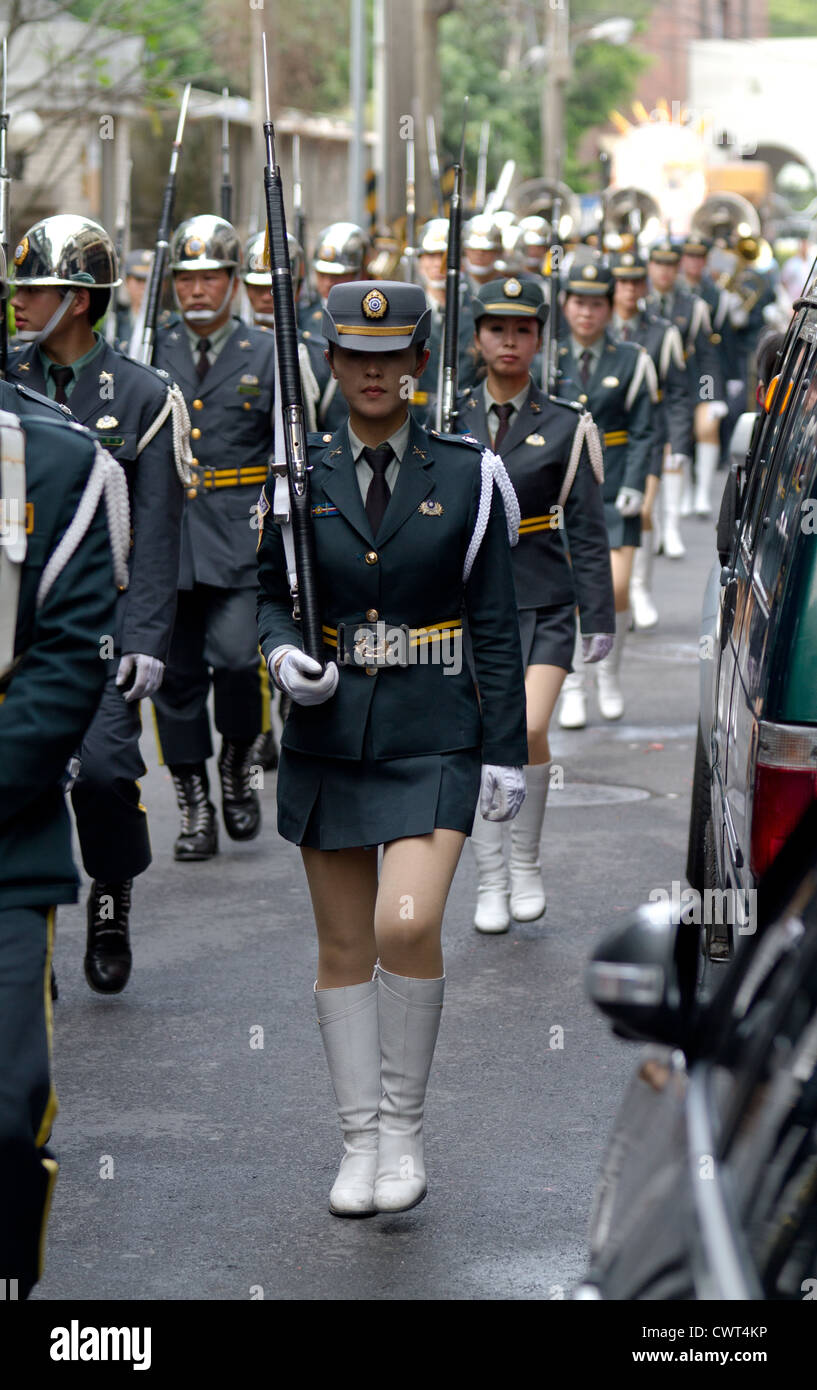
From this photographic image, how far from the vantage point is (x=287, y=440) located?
5062 millimetres

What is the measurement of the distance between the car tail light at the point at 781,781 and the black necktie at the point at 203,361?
17.0ft

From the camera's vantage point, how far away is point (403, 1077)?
16.6ft

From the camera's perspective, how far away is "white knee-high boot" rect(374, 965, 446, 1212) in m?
5.03

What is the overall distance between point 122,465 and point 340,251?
19.9 feet

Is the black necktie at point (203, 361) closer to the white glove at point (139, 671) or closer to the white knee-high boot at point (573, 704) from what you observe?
the white glove at point (139, 671)

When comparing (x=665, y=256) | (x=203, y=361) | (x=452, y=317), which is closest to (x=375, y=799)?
(x=452, y=317)

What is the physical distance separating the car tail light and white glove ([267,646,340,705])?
115 cm

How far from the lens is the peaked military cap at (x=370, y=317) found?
492cm

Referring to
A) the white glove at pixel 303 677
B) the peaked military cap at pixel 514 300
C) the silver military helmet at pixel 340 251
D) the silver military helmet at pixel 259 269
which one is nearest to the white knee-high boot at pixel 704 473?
the silver military helmet at pixel 340 251

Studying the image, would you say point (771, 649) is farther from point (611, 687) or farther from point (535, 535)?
point (611, 687)
